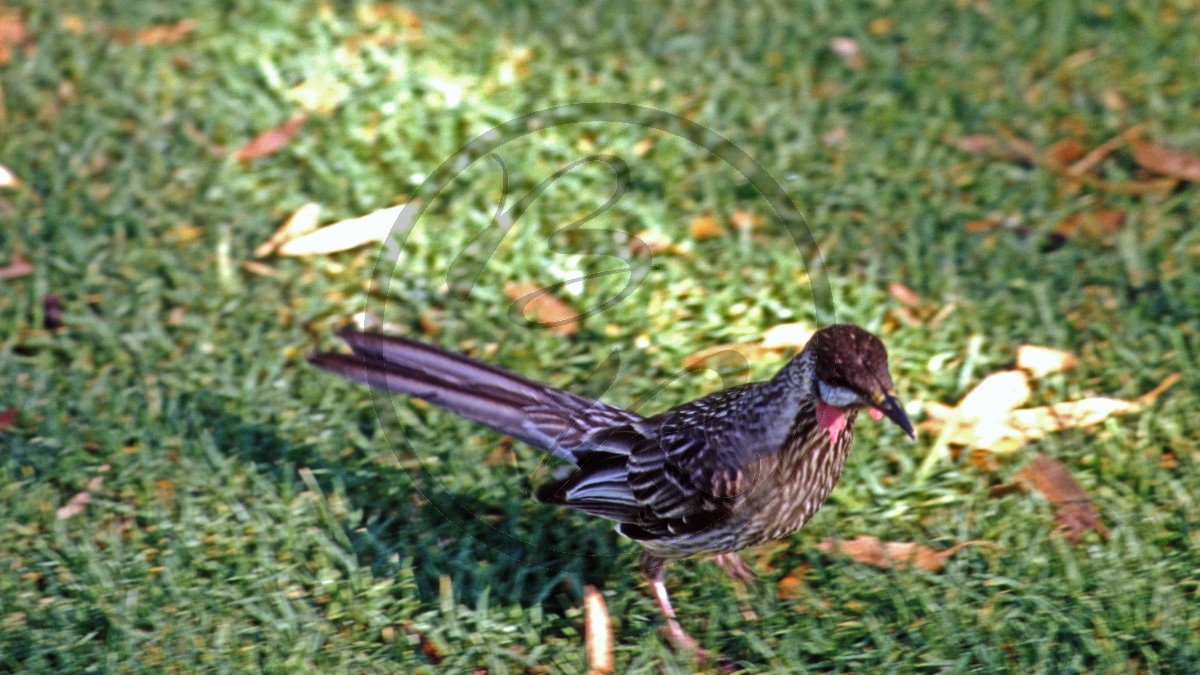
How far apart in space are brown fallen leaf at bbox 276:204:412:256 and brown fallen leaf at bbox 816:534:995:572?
261 cm

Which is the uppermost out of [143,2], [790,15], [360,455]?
[143,2]

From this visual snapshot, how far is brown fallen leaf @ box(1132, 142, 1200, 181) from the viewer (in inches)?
233

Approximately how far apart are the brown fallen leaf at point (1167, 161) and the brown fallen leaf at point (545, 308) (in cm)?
282

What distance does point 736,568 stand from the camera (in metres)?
4.41

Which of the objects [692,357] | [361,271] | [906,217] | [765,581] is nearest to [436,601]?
[765,581]

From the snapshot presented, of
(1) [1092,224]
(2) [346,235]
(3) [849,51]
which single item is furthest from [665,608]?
(3) [849,51]

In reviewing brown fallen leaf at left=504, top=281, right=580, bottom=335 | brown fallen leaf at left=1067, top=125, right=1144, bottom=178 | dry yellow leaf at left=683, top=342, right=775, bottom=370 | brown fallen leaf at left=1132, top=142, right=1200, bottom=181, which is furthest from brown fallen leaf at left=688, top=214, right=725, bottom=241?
brown fallen leaf at left=1132, top=142, right=1200, bottom=181

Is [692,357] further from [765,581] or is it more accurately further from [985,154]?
[985,154]

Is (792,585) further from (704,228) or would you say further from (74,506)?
(74,506)

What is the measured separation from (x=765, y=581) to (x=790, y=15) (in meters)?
3.76

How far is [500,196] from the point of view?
6.17 metres

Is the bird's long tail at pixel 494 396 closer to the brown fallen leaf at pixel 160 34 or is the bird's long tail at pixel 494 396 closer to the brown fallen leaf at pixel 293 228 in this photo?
the brown fallen leaf at pixel 293 228

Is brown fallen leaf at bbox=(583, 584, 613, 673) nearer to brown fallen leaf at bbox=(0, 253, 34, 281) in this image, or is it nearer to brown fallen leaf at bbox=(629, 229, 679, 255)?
brown fallen leaf at bbox=(629, 229, 679, 255)

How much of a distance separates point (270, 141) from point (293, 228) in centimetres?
72
